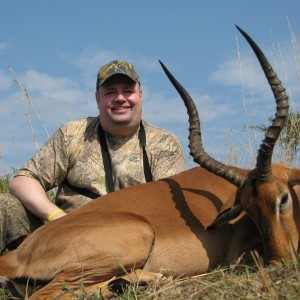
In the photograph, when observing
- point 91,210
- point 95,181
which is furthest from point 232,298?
point 95,181

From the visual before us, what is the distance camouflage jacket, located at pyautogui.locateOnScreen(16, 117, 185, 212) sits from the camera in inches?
269

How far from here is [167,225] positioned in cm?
533

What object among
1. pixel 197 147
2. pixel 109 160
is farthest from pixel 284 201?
pixel 109 160

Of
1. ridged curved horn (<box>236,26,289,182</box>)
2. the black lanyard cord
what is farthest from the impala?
the black lanyard cord

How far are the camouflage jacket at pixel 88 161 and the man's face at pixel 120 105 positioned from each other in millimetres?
192

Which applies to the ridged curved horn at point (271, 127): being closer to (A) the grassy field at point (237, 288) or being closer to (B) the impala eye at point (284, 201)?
(B) the impala eye at point (284, 201)

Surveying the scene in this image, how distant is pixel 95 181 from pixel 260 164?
2.48 meters

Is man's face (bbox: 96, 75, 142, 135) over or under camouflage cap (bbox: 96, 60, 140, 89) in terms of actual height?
under

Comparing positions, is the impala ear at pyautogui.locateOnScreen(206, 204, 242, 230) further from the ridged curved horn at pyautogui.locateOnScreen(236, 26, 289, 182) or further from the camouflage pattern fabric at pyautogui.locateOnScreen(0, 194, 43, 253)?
the camouflage pattern fabric at pyautogui.locateOnScreen(0, 194, 43, 253)

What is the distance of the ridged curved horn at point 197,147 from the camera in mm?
5277

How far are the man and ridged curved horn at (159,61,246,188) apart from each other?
1.48 metres

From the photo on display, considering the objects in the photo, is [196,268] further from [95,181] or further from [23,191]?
[23,191]

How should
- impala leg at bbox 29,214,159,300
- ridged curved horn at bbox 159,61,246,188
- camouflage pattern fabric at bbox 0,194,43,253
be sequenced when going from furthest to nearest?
camouflage pattern fabric at bbox 0,194,43,253, ridged curved horn at bbox 159,61,246,188, impala leg at bbox 29,214,159,300

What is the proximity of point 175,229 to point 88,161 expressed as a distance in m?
1.94
